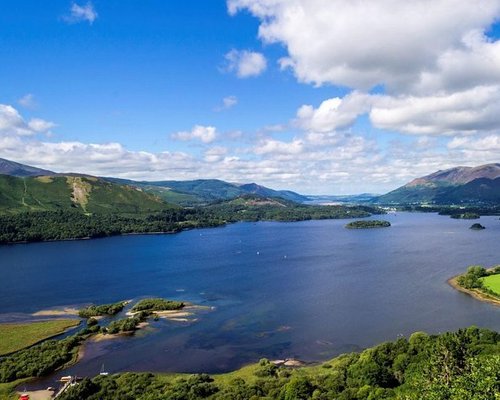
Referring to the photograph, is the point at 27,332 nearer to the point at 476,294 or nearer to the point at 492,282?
the point at 476,294

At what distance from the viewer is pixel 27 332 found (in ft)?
305

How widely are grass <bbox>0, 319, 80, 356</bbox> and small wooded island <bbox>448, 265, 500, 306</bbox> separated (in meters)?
97.5

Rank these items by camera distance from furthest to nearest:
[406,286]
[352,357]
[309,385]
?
[406,286] → [352,357] → [309,385]

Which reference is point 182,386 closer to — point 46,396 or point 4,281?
point 46,396

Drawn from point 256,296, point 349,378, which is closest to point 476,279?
point 256,296

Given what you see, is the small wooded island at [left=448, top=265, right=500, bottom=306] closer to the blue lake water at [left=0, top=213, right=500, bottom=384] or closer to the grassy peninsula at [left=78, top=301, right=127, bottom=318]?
the blue lake water at [left=0, top=213, right=500, bottom=384]

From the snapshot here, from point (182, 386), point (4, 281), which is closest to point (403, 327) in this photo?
point (182, 386)

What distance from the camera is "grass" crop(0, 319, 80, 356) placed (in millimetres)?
85688

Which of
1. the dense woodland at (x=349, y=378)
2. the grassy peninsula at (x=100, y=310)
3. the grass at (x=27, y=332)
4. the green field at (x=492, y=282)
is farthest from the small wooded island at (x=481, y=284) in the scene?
the grass at (x=27, y=332)

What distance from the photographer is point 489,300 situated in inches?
4272

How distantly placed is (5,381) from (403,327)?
7200cm

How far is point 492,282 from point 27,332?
380 feet

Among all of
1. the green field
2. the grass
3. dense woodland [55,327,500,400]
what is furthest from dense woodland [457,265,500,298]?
the grass

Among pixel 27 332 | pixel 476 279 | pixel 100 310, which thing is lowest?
pixel 27 332
